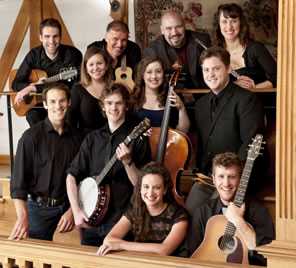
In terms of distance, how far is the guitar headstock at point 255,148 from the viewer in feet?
10.3

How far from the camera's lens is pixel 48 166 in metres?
3.67

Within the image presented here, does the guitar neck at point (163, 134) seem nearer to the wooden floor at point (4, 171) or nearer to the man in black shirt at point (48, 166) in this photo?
the man in black shirt at point (48, 166)

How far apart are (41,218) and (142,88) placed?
103 cm

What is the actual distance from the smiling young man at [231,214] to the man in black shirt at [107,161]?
0.51m

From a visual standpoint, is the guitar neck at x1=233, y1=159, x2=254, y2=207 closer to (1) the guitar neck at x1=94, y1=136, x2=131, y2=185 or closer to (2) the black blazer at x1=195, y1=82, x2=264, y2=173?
(2) the black blazer at x1=195, y1=82, x2=264, y2=173

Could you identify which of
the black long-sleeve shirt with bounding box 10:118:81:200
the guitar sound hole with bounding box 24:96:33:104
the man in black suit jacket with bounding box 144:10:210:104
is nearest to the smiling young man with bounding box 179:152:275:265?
the black long-sleeve shirt with bounding box 10:118:81:200

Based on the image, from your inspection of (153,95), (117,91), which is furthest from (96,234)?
(153,95)

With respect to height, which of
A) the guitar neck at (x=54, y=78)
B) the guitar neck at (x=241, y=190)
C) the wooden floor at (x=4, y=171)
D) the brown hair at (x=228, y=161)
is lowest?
the wooden floor at (x=4, y=171)

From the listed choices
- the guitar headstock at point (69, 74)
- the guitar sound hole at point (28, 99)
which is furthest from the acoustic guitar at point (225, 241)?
the guitar sound hole at point (28, 99)

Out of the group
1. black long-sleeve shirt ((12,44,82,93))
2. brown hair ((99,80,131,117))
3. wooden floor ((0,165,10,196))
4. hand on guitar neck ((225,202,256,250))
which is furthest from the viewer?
wooden floor ((0,165,10,196))

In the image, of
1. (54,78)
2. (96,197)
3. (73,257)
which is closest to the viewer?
(73,257)

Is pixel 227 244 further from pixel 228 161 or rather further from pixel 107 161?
pixel 107 161

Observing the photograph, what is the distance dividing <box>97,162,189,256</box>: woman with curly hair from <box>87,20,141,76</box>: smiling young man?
143 cm

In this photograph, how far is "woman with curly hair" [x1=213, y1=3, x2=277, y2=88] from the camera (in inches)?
Answer: 156
